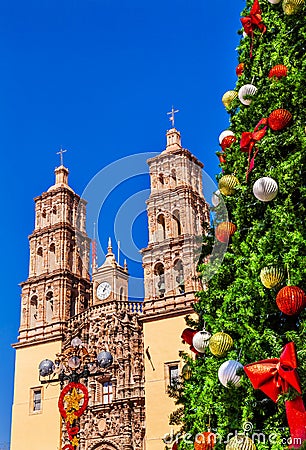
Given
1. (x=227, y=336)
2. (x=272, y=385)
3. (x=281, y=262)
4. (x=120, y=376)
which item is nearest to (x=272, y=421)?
(x=272, y=385)

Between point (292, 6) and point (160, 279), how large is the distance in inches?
620

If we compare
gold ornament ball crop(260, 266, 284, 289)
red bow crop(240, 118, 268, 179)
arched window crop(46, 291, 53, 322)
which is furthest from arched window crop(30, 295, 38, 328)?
gold ornament ball crop(260, 266, 284, 289)

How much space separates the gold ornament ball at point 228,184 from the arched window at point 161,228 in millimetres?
15582

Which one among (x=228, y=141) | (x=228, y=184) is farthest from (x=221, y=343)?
(x=228, y=141)

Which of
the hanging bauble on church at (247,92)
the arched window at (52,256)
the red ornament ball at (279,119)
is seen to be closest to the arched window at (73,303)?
the arched window at (52,256)

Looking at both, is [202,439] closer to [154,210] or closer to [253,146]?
[253,146]

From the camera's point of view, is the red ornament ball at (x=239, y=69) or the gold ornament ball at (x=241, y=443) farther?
the red ornament ball at (x=239, y=69)

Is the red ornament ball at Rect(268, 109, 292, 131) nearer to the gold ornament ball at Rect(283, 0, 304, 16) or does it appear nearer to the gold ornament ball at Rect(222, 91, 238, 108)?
the gold ornament ball at Rect(283, 0, 304, 16)

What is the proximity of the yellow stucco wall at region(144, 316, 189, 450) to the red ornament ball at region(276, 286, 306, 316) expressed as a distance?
14.4m

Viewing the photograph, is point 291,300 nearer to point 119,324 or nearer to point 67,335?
point 119,324

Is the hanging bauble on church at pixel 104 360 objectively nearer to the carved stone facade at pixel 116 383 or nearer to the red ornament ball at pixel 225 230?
the red ornament ball at pixel 225 230

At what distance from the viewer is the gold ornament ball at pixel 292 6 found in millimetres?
5404

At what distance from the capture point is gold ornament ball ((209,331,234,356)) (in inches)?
192

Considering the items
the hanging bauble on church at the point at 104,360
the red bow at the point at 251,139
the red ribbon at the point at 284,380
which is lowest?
the red ribbon at the point at 284,380
